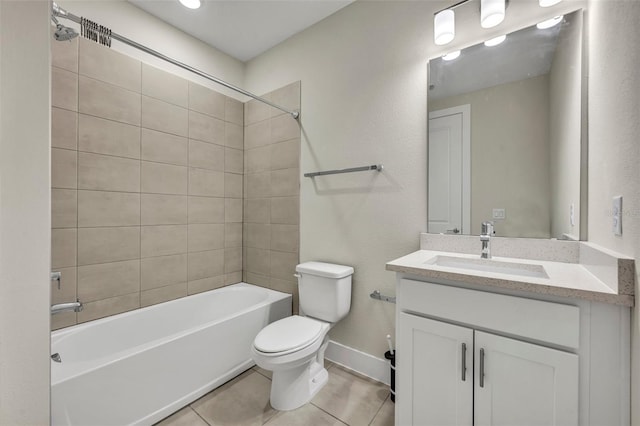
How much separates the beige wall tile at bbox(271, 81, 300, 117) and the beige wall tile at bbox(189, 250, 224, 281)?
1.38m

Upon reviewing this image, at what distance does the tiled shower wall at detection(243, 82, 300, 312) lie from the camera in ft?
7.57

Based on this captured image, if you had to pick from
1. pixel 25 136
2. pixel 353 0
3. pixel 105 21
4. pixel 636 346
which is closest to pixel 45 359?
pixel 25 136

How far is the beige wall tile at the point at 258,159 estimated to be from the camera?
2.50 metres

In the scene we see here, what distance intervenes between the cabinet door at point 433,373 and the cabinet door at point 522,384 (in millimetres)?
41

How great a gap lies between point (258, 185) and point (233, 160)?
359 mm

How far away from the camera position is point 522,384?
3.15ft

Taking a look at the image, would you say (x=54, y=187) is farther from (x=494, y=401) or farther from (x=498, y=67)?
(x=498, y=67)

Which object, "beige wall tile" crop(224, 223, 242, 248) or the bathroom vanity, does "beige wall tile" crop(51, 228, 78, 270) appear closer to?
"beige wall tile" crop(224, 223, 242, 248)

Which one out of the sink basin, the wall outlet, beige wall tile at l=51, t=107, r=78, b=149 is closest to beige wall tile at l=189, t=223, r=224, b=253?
beige wall tile at l=51, t=107, r=78, b=149

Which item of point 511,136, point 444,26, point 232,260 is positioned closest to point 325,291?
point 232,260

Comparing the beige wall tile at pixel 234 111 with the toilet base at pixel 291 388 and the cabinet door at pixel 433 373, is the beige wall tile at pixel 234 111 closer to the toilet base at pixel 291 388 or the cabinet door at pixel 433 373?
the toilet base at pixel 291 388

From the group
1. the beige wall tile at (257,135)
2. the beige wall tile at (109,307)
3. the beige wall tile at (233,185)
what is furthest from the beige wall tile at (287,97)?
the beige wall tile at (109,307)

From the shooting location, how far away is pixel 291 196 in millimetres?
2324

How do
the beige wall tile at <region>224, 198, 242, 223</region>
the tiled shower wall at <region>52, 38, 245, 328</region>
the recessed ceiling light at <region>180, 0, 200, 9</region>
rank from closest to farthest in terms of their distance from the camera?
the tiled shower wall at <region>52, 38, 245, 328</region> < the recessed ceiling light at <region>180, 0, 200, 9</region> < the beige wall tile at <region>224, 198, 242, 223</region>
